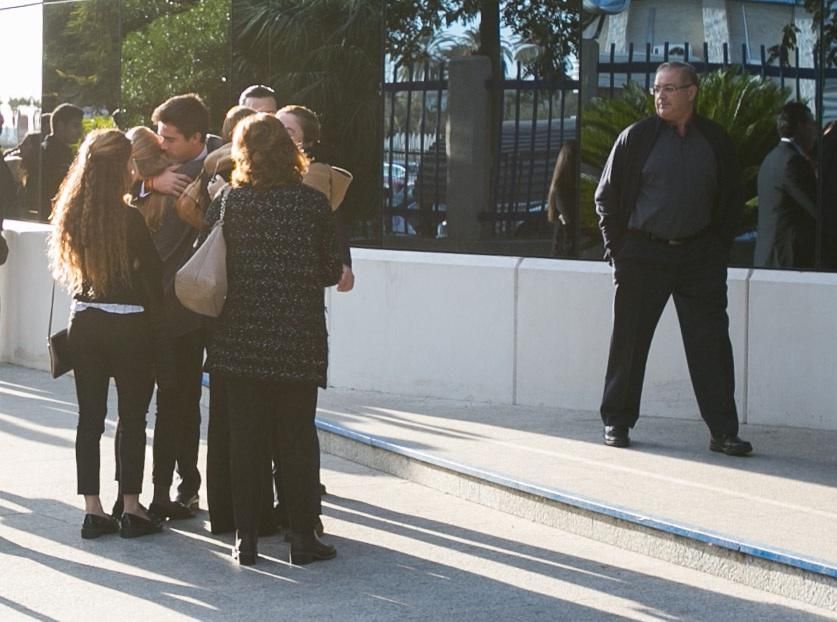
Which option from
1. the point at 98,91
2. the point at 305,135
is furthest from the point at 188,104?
the point at 98,91

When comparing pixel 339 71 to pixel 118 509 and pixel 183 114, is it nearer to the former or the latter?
pixel 183 114

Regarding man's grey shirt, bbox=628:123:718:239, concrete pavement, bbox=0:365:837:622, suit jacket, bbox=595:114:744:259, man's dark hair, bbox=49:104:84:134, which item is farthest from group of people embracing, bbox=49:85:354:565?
man's dark hair, bbox=49:104:84:134

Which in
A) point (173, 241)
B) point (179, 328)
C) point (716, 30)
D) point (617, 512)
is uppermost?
point (716, 30)

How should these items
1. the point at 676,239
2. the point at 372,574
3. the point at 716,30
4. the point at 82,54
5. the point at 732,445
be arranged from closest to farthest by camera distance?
the point at 372,574, the point at 732,445, the point at 676,239, the point at 716,30, the point at 82,54

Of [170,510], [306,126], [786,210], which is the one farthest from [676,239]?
[170,510]

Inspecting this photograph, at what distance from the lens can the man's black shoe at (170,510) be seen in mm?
7188

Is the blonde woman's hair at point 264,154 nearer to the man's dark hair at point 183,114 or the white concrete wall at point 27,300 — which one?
the man's dark hair at point 183,114

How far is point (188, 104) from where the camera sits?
7172 millimetres

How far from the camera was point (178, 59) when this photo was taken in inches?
489

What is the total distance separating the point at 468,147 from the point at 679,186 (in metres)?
2.63

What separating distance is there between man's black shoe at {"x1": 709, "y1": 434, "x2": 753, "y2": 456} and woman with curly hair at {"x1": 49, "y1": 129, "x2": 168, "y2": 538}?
283 centimetres

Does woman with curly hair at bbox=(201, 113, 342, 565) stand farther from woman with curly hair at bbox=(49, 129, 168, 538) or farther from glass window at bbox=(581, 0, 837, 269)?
glass window at bbox=(581, 0, 837, 269)

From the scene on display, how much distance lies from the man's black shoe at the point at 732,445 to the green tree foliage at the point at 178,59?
5.29 m

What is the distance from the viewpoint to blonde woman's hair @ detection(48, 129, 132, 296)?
6680 millimetres
